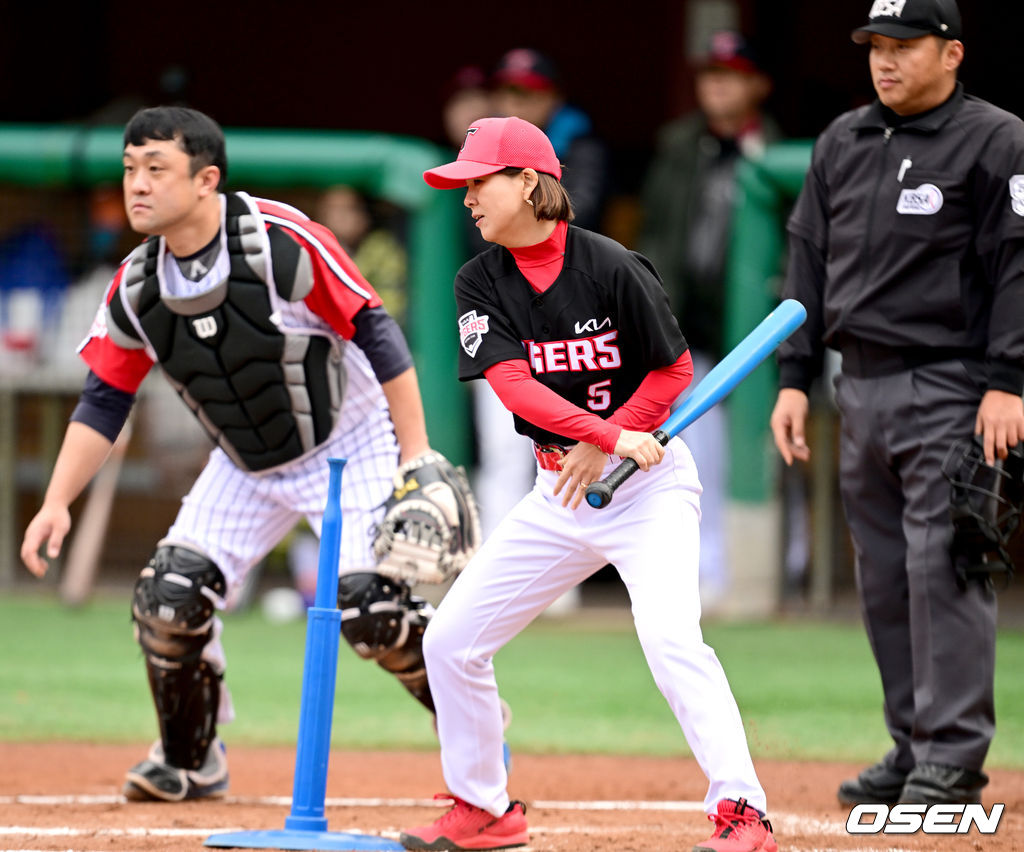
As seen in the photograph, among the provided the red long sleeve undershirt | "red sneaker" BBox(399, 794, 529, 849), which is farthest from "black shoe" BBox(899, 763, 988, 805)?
the red long sleeve undershirt

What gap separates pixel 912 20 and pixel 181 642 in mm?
2499

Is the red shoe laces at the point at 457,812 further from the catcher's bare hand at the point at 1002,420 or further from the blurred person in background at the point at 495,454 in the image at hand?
the blurred person in background at the point at 495,454

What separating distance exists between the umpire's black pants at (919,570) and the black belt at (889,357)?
0.02 metres

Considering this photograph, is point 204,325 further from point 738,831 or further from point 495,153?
point 738,831

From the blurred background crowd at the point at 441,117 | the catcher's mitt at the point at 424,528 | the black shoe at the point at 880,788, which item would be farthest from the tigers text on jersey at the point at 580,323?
the blurred background crowd at the point at 441,117

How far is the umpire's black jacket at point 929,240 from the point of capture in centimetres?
409

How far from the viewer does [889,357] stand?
430 centimetres

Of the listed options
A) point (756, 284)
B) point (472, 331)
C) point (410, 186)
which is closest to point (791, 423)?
point (472, 331)

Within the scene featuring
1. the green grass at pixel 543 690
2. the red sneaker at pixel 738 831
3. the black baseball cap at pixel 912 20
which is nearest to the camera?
the red sneaker at pixel 738 831

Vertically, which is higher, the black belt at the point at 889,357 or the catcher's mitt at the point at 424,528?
the black belt at the point at 889,357

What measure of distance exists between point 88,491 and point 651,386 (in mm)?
6619

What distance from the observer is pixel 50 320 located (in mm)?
9055

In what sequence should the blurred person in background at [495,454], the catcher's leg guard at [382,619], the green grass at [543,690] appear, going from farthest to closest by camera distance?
1. the blurred person in background at [495,454]
2. the green grass at [543,690]
3. the catcher's leg guard at [382,619]

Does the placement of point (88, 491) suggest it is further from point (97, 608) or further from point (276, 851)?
point (276, 851)
